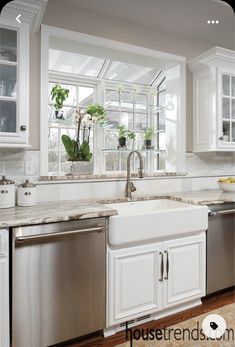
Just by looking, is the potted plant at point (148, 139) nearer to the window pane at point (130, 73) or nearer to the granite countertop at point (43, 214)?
the window pane at point (130, 73)

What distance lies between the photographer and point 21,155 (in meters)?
1.96

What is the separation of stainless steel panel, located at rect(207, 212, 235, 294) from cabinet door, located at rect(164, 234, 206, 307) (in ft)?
0.32

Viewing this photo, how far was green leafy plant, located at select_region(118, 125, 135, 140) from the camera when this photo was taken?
255 centimetres

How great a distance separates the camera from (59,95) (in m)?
2.25

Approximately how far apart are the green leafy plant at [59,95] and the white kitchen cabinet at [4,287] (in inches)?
52.4

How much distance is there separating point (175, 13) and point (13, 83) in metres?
1.58

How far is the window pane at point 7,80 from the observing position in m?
1.66

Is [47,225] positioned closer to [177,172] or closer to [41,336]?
[41,336]

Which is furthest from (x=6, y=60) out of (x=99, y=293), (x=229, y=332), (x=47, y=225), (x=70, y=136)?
(x=229, y=332)

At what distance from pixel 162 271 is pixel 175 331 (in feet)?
1.33

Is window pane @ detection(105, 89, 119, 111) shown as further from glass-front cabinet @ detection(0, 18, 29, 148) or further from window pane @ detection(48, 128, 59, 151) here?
glass-front cabinet @ detection(0, 18, 29, 148)

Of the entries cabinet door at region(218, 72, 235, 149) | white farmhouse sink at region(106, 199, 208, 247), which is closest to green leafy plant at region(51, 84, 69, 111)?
white farmhouse sink at region(106, 199, 208, 247)

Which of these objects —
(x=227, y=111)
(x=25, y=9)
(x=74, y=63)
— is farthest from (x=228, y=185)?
(x=25, y=9)

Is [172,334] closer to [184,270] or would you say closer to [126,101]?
[184,270]
